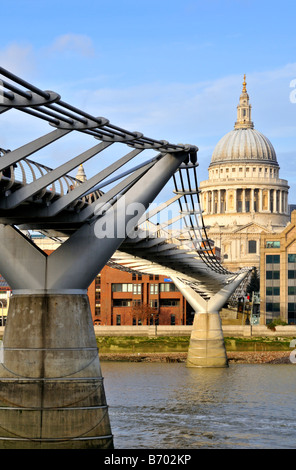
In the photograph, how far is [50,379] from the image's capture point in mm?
25828

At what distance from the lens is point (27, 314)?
26531 mm

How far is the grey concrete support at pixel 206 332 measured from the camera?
238 ft

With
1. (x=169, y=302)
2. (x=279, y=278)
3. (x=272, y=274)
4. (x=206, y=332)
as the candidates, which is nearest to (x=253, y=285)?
(x=169, y=302)

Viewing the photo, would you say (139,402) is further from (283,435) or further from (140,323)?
(140,323)

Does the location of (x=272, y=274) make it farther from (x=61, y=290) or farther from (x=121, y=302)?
(x=61, y=290)

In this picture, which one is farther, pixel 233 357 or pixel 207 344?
pixel 233 357

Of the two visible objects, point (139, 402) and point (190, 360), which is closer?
point (139, 402)

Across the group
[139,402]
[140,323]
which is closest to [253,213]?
[140,323]

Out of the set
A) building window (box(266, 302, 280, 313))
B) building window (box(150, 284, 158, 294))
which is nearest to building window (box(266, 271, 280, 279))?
building window (box(266, 302, 280, 313))

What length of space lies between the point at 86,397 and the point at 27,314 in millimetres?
2875

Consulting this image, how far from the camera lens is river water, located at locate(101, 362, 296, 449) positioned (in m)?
32.8

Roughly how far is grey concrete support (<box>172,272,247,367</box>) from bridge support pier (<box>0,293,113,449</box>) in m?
45.0

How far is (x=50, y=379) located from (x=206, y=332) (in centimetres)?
4993

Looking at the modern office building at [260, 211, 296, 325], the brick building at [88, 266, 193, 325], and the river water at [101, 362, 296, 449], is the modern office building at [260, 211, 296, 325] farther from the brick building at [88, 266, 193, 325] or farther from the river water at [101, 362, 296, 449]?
the river water at [101, 362, 296, 449]
